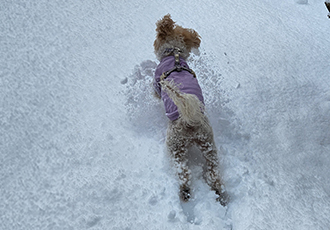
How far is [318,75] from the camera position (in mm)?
3336

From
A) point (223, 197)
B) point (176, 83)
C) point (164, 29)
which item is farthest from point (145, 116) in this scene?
point (223, 197)

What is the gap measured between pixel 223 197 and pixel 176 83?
105cm

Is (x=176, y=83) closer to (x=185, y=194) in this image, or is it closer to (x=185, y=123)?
(x=185, y=123)

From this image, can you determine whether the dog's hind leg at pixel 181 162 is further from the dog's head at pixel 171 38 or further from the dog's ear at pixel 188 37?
the dog's ear at pixel 188 37

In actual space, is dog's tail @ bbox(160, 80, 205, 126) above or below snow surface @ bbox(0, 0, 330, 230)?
above

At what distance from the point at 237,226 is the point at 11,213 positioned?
1.81m

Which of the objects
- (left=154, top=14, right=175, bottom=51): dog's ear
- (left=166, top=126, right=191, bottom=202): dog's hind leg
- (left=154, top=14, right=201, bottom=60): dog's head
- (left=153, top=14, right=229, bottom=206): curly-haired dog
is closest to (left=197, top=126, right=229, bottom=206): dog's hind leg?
(left=153, top=14, right=229, bottom=206): curly-haired dog

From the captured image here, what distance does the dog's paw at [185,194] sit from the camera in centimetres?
216

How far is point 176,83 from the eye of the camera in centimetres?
219

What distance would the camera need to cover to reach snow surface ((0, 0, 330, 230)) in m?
2.11

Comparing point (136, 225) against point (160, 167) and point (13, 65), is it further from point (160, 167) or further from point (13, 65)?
point (13, 65)

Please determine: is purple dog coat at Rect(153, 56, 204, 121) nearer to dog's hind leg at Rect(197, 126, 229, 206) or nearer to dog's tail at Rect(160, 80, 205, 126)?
dog's tail at Rect(160, 80, 205, 126)

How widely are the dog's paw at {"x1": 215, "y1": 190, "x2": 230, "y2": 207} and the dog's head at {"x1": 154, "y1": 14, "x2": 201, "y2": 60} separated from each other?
1.47 meters

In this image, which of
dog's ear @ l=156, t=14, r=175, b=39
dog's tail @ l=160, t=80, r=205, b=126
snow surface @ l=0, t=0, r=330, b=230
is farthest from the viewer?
dog's ear @ l=156, t=14, r=175, b=39
